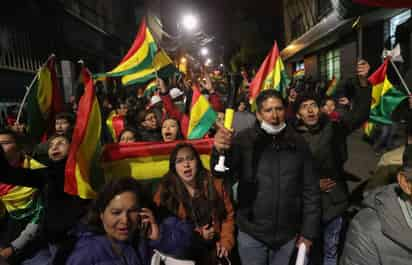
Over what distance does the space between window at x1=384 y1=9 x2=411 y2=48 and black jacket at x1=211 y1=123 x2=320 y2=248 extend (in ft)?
32.5

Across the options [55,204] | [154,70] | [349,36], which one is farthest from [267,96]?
[349,36]

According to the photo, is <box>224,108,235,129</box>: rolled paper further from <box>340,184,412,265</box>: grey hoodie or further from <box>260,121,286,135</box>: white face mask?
<box>340,184,412,265</box>: grey hoodie

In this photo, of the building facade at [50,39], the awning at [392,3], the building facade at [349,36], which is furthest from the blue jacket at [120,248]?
the building facade at [50,39]

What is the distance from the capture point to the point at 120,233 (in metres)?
2.07

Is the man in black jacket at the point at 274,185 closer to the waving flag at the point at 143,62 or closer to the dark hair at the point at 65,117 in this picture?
the dark hair at the point at 65,117

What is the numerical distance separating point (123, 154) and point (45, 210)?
3.78ft

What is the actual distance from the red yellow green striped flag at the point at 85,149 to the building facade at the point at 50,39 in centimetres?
781

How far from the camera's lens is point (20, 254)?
2785 millimetres

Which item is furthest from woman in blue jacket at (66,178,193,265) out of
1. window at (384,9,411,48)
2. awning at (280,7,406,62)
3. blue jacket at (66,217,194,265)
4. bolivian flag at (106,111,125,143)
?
window at (384,9,411,48)

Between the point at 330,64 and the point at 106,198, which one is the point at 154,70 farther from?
the point at 330,64

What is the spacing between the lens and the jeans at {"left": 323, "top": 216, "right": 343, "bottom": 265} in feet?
10.7

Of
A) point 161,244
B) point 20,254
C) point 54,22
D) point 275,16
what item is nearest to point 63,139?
point 20,254

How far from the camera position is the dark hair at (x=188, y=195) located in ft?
8.98

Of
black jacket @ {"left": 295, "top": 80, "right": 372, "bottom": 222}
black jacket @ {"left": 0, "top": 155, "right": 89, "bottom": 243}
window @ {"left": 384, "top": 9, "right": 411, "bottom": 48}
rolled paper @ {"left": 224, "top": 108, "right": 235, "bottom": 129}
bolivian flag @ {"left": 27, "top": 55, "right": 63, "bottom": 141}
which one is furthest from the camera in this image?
window @ {"left": 384, "top": 9, "right": 411, "bottom": 48}
